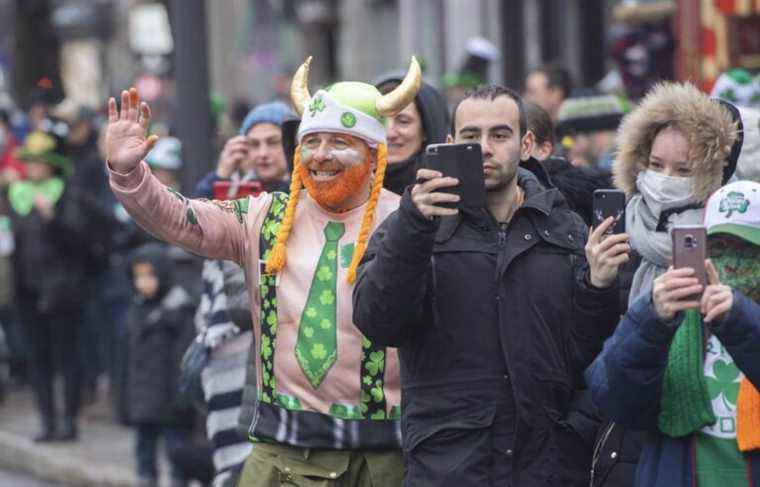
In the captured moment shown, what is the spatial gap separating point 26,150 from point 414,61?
316 inches

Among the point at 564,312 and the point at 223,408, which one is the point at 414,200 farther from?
the point at 223,408

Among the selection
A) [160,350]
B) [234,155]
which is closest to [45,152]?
[160,350]

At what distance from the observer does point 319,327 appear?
20.6ft

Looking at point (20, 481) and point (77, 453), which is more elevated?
point (77, 453)

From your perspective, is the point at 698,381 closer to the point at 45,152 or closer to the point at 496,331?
the point at 496,331

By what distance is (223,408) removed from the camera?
321 inches

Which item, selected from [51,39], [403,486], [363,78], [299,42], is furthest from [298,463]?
[299,42]

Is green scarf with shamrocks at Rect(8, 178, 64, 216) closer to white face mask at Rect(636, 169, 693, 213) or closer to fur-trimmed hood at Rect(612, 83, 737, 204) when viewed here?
fur-trimmed hood at Rect(612, 83, 737, 204)

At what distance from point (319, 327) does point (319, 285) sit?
136 millimetres

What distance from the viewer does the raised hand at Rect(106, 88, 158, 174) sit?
20.1 ft

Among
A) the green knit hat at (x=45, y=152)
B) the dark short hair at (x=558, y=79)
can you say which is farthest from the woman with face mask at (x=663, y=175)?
the green knit hat at (x=45, y=152)

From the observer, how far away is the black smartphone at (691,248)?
5.00m

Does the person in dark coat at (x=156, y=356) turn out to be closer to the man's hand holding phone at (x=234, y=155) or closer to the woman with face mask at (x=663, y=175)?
the man's hand holding phone at (x=234, y=155)

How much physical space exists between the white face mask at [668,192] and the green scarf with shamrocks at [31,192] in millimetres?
8169
